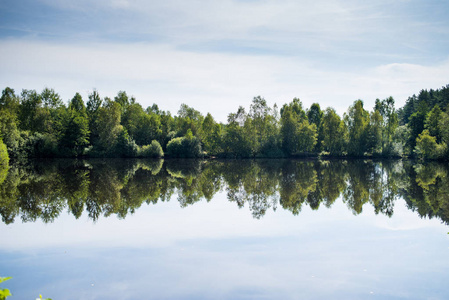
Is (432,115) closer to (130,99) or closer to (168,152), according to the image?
(168,152)

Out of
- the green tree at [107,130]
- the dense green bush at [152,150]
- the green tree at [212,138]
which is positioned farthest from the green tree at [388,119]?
the green tree at [107,130]

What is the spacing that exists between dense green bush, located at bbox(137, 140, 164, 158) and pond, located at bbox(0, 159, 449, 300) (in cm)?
4330

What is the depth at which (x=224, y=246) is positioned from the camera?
10547 mm

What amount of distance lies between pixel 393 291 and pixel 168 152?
59.0 meters

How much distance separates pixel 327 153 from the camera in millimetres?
67562

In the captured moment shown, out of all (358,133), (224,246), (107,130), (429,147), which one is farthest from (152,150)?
(224,246)

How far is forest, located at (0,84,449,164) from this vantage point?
60.7 meters

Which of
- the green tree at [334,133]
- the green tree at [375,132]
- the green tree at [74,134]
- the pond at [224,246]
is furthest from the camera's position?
the green tree at [334,133]

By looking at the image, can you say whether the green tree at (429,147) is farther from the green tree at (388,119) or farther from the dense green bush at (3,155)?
the dense green bush at (3,155)

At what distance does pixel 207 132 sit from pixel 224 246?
5850 cm

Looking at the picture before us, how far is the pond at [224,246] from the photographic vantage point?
7645 millimetres

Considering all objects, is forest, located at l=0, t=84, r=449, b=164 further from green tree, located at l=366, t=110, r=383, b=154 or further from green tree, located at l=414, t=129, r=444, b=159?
green tree, located at l=414, t=129, r=444, b=159

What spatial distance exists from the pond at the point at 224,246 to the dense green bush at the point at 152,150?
4330 centimetres

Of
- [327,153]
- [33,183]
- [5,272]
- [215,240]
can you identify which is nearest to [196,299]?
[215,240]
